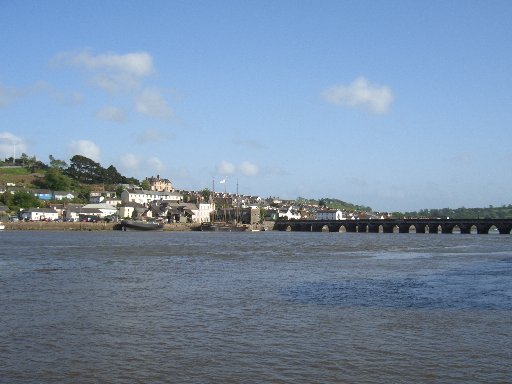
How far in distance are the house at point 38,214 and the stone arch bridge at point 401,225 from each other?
56795 mm

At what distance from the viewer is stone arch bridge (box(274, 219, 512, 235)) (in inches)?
4843

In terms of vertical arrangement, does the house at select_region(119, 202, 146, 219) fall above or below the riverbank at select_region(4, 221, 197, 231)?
above

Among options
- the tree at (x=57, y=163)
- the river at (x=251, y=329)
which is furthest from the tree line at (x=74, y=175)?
the river at (x=251, y=329)

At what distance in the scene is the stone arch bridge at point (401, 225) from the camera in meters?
123

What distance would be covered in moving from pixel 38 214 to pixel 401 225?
78.1 m

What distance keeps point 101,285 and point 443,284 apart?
Result: 15.4 meters

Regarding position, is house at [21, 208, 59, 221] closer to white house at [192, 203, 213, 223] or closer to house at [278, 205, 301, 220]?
white house at [192, 203, 213, 223]

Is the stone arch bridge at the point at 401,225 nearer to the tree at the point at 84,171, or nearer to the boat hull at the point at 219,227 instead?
the boat hull at the point at 219,227

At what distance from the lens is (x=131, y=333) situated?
1530cm

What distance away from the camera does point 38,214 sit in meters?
121

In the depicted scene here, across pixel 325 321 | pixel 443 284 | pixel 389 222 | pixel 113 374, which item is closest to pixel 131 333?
pixel 113 374

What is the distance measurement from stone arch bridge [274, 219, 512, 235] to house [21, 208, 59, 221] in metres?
56.8

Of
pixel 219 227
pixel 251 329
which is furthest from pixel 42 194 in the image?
pixel 251 329

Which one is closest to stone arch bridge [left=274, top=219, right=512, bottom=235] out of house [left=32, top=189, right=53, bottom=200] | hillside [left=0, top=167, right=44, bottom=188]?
house [left=32, top=189, right=53, bottom=200]
